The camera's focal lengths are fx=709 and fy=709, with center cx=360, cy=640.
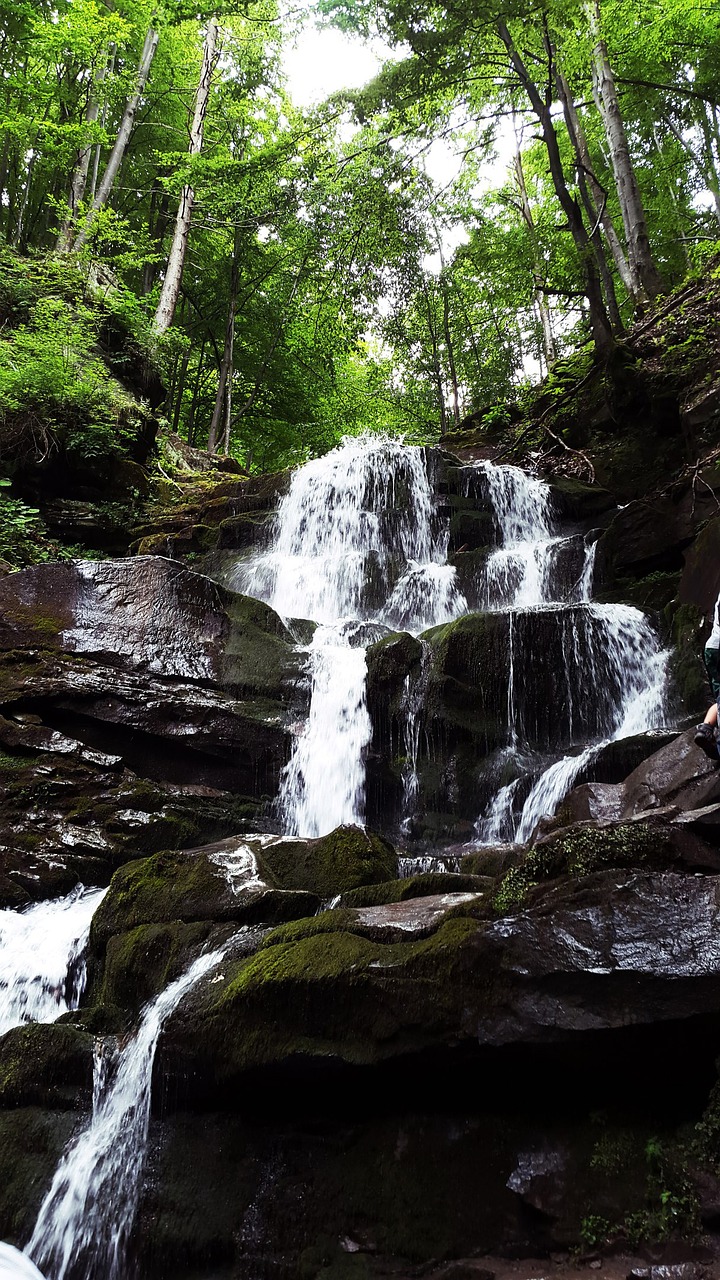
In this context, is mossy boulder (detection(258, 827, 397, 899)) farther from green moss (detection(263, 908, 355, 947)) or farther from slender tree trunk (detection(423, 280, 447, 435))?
slender tree trunk (detection(423, 280, 447, 435))

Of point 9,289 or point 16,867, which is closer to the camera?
point 16,867

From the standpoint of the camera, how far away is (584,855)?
3746 millimetres

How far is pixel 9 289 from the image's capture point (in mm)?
14062

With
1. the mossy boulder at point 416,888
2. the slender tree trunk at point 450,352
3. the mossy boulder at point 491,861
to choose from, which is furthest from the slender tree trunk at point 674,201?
the mossy boulder at point 416,888

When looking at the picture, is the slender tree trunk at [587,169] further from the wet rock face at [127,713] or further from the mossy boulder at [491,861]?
the mossy boulder at [491,861]

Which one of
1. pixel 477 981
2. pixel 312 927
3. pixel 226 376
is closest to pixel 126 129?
pixel 226 376

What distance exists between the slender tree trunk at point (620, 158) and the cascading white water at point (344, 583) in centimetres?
547

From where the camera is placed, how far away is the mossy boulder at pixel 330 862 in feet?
18.5

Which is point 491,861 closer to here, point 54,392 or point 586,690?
point 586,690

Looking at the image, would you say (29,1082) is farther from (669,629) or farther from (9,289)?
(9,289)

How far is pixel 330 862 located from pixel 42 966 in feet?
7.53

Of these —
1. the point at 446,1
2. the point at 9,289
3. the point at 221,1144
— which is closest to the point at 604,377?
the point at 446,1

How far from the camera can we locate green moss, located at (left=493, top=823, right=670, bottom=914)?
3.67m

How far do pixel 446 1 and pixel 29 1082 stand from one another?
1397 centimetres
